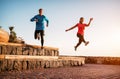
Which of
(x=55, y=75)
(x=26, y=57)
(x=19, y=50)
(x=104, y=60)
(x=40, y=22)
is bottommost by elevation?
(x=55, y=75)

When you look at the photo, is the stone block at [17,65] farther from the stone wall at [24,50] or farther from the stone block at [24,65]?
the stone wall at [24,50]

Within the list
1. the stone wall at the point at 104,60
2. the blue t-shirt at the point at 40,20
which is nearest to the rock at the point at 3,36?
the blue t-shirt at the point at 40,20

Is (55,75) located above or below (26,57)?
below

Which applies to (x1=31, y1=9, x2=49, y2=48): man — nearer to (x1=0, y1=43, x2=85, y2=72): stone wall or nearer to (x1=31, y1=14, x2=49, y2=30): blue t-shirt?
(x1=31, y1=14, x2=49, y2=30): blue t-shirt

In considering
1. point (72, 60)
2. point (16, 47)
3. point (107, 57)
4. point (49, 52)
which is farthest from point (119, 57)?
point (16, 47)

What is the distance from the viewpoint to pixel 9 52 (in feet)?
34.0

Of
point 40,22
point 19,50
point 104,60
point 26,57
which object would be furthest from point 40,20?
point 104,60

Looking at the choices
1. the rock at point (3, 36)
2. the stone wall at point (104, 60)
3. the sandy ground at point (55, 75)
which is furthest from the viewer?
the stone wall at point (104, 60)

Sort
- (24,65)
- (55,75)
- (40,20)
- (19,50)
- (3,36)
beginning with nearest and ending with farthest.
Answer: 1. (55,75)
2. (24,65)
3. (19,50)
4. (3,36)
5. (40,20)

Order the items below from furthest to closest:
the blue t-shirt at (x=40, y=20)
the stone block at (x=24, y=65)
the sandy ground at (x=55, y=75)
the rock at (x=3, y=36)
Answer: the blue t-shirt at (x=40, y=20) < the rock at (x=3, y=36) < the stone block at (x=24, y=65) < the sandy ground at (x=55, y=75)

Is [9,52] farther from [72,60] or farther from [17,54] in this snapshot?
[72,60]

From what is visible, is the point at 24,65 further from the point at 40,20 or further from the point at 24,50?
the point at 40,20

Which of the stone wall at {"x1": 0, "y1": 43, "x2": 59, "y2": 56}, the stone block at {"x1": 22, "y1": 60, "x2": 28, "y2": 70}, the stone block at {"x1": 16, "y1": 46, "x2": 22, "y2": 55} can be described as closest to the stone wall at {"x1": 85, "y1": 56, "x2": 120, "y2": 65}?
the stone wall at {"x1": 0, "y1": 43, "x2": 59, "y2": 56}

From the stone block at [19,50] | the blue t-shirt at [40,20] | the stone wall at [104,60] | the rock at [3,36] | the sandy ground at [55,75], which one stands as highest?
the blue t-shirt at [40,20]
